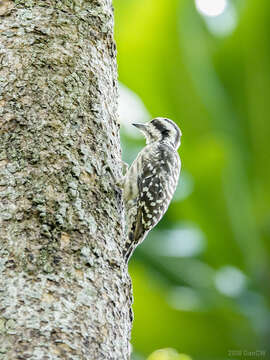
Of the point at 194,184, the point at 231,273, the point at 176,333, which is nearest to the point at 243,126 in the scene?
the point at 194,184

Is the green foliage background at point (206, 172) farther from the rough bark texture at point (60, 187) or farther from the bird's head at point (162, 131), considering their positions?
the rough bark texture at point (60, 187)

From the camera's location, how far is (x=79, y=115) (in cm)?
403

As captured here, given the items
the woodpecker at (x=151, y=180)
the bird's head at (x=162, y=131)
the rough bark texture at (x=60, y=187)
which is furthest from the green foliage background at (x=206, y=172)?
the rough bark texture at (x=60, y=187)

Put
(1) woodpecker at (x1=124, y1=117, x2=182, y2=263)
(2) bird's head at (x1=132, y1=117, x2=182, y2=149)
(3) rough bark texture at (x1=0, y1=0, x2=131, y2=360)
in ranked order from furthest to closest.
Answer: (2) bird's head at (x1=132, y1=117, x2=182, y2=149) → (1) woodpecker at (x1=124, y1=117, x2=182, y2=263) → (3) rough bark texture at (x1=0, y1=0, x2=131, y2=360)

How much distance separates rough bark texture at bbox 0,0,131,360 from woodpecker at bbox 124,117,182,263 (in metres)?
0.71

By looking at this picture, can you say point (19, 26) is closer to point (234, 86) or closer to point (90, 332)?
point (90, 332)

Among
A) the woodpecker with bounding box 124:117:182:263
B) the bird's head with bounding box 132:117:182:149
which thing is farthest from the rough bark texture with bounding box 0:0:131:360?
the bird's head with bounding box 132:117:182:149

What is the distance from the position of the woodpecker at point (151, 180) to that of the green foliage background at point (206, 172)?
381 millimetres

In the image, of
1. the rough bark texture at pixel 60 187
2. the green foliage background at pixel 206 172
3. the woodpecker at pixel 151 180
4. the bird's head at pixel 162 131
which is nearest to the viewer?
the rough bark texture at pixel 60 187

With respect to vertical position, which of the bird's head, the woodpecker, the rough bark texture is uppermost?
the bird's head

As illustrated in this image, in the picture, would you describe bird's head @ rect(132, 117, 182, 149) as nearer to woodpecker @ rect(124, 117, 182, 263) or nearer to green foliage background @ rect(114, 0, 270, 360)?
woodpecker @ rect(124, 117, 182, 263)

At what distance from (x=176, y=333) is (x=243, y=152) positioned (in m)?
1.50

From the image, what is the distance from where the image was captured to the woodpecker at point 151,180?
5.14 metres

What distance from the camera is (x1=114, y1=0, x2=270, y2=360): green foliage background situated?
6.39 metres
